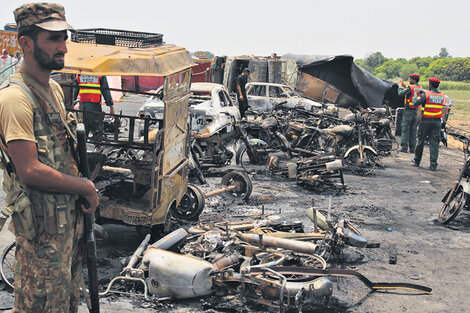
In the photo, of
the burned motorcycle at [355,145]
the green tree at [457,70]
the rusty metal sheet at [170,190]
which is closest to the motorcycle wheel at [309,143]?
A: the burned motorcycle at [355,145]

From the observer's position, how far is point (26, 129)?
264cm

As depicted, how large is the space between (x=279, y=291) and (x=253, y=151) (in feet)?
23.1

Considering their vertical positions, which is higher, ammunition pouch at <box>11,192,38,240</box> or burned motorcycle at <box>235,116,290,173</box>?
ammunition pouch at <box>11,192,38,240</box>

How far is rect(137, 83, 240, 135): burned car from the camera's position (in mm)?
11023

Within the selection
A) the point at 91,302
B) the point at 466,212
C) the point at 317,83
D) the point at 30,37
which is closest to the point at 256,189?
the point at 466,212

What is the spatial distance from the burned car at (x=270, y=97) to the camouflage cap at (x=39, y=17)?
598 inches

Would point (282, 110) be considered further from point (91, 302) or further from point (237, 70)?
point (91, 302)

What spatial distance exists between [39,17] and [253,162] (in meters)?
9.27

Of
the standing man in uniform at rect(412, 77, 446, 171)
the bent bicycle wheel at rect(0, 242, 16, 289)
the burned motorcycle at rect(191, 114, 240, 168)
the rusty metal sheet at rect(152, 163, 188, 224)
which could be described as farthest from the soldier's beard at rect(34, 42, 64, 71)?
the standing man in uniform at rect(412, 77, 446, 171)

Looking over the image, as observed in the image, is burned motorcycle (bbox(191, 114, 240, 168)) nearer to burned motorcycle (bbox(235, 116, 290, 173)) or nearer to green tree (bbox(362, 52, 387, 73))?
burned motorcycle (bbox(235, 116, 290, 173))

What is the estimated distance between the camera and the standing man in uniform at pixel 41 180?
270 centimetres

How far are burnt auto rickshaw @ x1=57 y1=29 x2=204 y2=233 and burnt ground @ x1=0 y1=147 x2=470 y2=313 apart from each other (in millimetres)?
570

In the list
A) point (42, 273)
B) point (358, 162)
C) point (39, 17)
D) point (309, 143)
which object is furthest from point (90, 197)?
point (309, 143)

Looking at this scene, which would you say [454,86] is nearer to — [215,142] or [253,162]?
[253,162]
